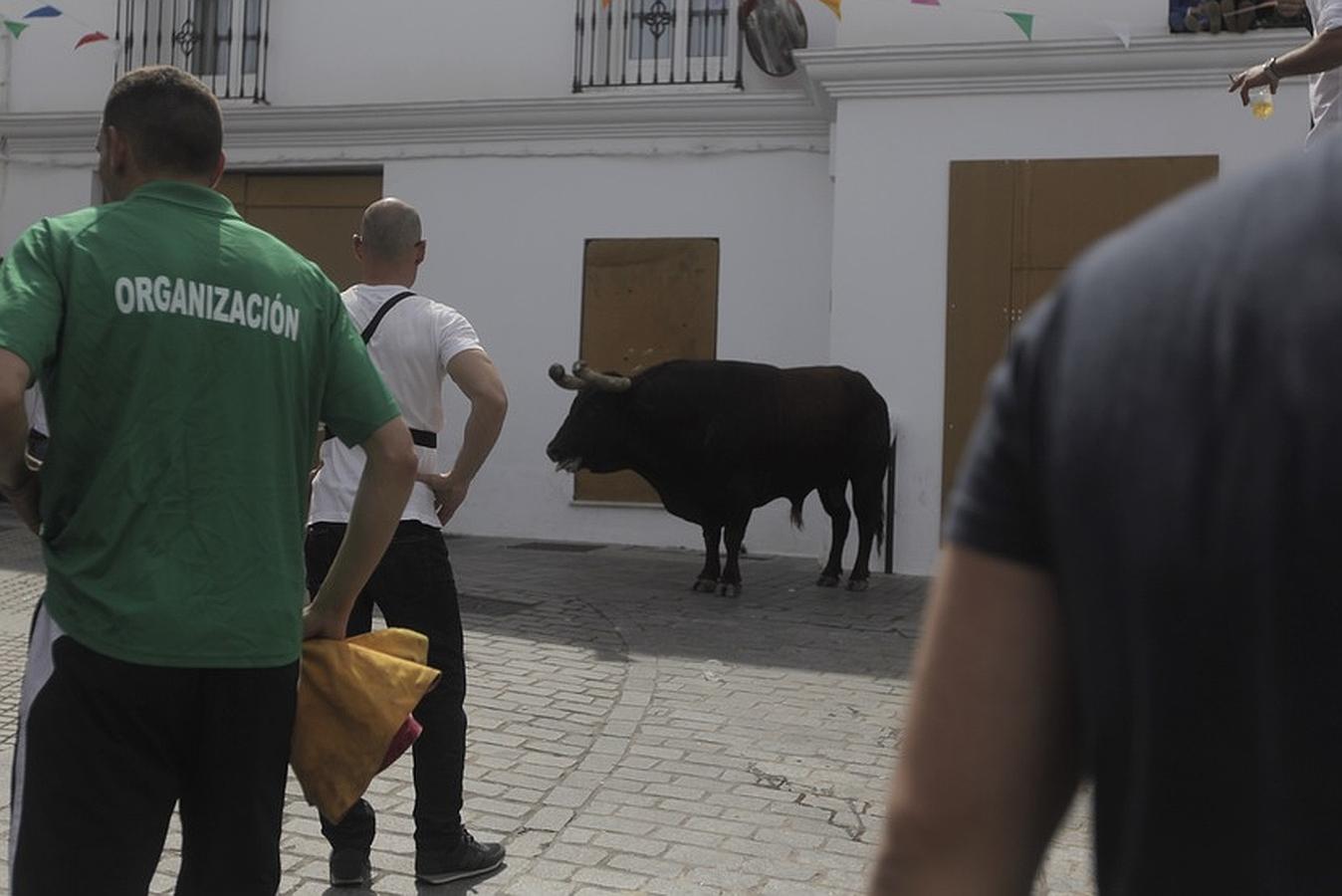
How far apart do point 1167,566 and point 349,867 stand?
3.45 m

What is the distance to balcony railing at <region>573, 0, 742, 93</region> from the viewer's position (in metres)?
13.5

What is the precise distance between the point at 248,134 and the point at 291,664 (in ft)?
41.5

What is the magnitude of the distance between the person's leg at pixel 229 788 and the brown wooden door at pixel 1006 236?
9.02 meters

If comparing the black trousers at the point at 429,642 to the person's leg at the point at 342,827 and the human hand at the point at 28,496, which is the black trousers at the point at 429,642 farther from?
the human hand at the point at 28,496

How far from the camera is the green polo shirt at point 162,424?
252cm

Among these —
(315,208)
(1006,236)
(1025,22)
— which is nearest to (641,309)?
(1006,236)

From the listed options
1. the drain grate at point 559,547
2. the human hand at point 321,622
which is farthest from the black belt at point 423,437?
the drain grate at point 559,547

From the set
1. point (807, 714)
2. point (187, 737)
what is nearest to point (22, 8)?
point (807, 714)

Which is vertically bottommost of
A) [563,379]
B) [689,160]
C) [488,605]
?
[488,605]

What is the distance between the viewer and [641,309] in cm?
1327

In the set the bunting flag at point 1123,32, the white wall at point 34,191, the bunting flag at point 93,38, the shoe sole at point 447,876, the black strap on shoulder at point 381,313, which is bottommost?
the shoe sole at point 447,876

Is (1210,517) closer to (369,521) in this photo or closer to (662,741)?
(369,521)

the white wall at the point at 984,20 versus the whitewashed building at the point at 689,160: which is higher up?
the white wall at the point at 984,20

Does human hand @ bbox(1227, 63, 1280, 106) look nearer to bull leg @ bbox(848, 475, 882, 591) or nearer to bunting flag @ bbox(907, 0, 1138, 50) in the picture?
bull leg @ bbox(848, 475, 882, 591)
